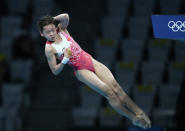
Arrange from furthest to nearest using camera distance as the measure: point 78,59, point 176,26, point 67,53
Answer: point 78,59
point 67,53
point 176,26

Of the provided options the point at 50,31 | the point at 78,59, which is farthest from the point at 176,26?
the point at 50,31

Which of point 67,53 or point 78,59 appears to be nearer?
point 67,53

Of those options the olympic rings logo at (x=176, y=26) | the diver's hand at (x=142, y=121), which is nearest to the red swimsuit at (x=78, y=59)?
the diver's hand at (x=142, y=121)

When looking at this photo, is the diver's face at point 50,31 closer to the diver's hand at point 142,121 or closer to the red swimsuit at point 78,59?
the red swimsuit at point 78,59

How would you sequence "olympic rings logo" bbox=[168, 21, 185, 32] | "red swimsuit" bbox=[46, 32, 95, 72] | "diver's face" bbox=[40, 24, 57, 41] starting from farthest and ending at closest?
"red swimsuit" bbox=[46, 32, 95, 72] < "diver's face" bbox=[40, 24, 57, 41] < "olympic rings logo" bbox=[168, 21, 185, 32]

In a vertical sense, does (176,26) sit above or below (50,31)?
above

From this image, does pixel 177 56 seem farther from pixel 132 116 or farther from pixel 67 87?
pixel 132 116

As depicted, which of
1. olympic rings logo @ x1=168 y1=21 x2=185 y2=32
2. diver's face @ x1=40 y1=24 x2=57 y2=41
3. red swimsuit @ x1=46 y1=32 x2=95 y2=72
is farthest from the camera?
red swimsuit @ x1=46 y1=32 x2=95 y2=72

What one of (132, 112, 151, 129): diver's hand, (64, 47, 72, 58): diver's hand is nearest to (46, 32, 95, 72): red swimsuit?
(64, 47, 72, 58): diver's hand

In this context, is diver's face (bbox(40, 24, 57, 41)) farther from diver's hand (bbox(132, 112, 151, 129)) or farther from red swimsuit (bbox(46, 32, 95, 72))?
diver's hand (bbox(132, 112, 151, 129))

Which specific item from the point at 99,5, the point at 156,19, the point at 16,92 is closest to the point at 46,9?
the point at 99,5

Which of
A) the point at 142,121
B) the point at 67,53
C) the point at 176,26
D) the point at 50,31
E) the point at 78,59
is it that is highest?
the point at 176,26

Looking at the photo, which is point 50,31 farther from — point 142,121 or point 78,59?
point 142,121

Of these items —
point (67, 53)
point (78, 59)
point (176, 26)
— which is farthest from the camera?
point (78, 59)
